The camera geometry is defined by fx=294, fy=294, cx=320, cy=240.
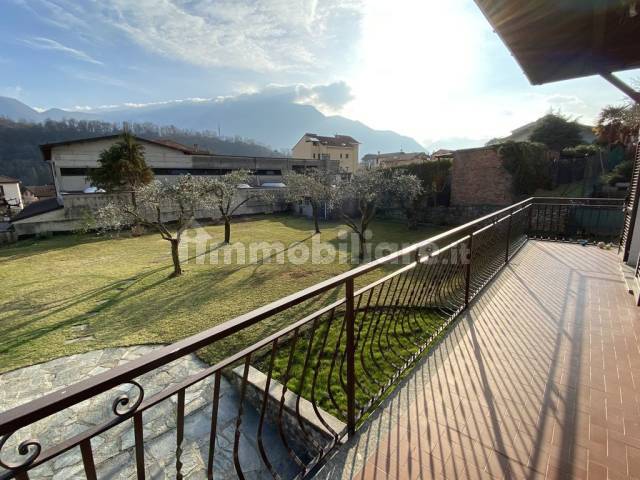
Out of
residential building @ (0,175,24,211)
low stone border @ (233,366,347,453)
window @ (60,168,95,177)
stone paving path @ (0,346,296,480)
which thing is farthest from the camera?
residential building @ (0,175,24,211)

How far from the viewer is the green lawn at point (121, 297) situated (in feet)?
14.3

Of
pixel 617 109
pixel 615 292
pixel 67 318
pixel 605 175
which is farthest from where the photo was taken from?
pixel 605 175

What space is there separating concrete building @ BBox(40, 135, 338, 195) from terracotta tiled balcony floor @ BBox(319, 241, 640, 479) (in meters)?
21.1

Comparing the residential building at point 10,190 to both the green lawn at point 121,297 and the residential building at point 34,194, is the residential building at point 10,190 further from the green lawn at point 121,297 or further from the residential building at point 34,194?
the green lawn at point 121,297

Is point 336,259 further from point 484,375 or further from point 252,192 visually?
point 252,192

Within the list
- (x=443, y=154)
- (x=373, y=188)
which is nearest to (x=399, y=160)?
(x=443, y=154)

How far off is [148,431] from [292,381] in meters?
1.38

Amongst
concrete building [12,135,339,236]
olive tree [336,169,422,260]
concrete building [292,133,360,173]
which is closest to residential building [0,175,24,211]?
concrete building [12,135,339,236]

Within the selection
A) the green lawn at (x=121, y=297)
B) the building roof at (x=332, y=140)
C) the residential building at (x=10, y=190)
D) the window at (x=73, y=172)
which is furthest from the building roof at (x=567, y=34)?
the residential building at (x=10, y=190)

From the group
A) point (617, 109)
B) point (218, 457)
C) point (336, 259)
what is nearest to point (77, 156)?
point (336, 259)

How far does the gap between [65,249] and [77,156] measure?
11.0 m

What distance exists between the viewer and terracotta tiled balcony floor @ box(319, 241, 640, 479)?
1559mm

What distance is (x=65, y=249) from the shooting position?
10875 millimetres

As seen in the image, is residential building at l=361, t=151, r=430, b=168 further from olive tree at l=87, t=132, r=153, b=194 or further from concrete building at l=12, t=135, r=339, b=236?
olive tree at l=87, t=132, r=153, b=194
